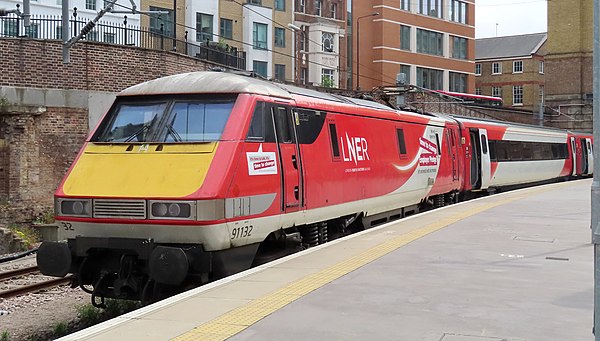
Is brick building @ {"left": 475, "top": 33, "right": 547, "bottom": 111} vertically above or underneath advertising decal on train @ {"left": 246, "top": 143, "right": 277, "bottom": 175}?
above

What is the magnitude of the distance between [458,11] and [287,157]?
64457 millimetres

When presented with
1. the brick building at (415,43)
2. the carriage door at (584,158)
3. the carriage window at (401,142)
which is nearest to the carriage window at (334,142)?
the carriage window at (401,142)

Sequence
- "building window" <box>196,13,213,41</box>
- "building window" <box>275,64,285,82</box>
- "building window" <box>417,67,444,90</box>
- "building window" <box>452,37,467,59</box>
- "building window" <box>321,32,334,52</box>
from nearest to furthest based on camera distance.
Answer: "building window" <box>196,13,213,41</box>, "building window" <box>275,64,285,82</box>, "building window" <box>321,32,334,52</box>, "building window" <box>417,67,444,90</box>, "building window" <box>452,37,467,59</box>

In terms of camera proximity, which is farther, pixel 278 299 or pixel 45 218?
pixel 45 218

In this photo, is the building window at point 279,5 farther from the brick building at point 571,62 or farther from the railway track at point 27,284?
the railway track at point 27,284

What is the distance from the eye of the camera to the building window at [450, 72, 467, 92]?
7056 centimetres

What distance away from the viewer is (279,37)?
53.5 meters

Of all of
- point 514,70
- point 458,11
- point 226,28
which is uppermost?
point 458,11

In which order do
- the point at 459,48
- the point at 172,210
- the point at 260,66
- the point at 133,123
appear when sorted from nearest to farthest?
the point at 172,210
the point at 133,123
the point at 260,66
the point at 459,48

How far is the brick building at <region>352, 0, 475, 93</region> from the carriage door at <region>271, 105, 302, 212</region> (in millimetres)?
51442

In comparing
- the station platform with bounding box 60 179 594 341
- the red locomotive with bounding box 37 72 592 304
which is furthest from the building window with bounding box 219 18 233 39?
the station platform with bounding box 60 179 594 341

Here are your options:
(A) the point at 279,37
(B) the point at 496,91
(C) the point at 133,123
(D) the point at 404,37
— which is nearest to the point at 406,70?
(D) the point at 404,37

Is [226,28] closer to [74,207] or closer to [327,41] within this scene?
[327,41]

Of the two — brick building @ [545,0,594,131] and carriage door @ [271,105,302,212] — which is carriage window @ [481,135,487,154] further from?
brick building @ [545,0,594,131]
